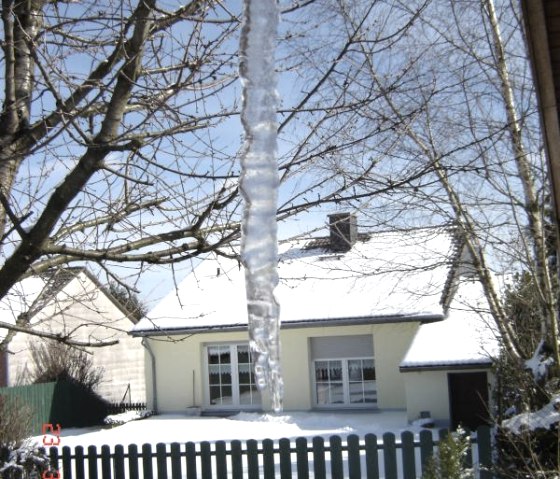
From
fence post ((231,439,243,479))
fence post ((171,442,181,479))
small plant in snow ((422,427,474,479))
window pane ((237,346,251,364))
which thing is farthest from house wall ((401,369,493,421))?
small plant in snow ((422,427,474,479))

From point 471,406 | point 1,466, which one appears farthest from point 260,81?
point 471,406

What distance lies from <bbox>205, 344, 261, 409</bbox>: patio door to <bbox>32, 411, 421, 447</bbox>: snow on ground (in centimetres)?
86

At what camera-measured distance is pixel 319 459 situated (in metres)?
8.69

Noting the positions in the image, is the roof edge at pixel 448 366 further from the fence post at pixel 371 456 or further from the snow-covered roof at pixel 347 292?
the fence post at pixel 371 456

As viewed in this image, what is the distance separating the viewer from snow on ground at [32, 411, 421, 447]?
565 inches

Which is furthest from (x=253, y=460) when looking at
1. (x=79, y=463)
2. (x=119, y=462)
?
(x=79, y=463)

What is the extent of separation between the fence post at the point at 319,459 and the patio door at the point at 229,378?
955cm

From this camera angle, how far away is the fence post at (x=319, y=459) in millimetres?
8625

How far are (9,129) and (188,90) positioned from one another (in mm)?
1325

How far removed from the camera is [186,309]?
19453mm

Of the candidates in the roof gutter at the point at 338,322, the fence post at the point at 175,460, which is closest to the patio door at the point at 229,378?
the roof gutter at the point at 338,322

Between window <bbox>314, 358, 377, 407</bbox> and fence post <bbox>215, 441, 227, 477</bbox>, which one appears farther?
window <bbox>314, 358, 377, 407</bbox>

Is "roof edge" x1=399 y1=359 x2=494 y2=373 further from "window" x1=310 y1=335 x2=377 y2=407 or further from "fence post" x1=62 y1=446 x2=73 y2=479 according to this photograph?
"fence post" x1=62 y1=446 x2=73 y2=479

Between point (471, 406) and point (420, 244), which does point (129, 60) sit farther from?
point (471, 406)
